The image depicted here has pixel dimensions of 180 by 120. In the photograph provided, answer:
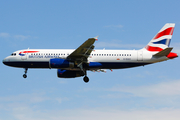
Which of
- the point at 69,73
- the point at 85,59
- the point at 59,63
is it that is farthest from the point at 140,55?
the point at 59,63

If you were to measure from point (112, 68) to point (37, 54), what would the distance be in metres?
12.3

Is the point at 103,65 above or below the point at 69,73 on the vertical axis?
above

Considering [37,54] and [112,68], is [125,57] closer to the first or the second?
[112,68]

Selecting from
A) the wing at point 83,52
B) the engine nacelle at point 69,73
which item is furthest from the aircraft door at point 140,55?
the engine nacelle at point 69,73

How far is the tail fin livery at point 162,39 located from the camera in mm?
55156

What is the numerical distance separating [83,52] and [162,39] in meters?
14.5

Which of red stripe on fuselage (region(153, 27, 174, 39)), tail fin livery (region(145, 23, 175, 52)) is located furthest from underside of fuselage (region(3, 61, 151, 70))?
red stripe on fuselage (region(153, 27, 174, 39))

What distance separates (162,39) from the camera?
5569 cm

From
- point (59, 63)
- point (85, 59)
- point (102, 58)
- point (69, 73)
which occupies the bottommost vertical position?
point (69, 73)

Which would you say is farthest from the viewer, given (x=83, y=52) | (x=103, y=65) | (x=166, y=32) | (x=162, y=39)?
(x=166, y=32)

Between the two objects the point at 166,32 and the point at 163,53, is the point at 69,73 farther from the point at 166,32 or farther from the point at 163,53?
the point at 166,32

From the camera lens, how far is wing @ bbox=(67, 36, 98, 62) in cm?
4768

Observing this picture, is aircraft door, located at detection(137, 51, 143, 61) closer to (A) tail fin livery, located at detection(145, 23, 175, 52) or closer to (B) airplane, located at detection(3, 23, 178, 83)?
(B) airplane, located at detection(3, 23, 178, 83)

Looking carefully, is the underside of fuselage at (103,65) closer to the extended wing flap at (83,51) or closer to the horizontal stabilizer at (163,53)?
the extended wing flap at (83,51)
